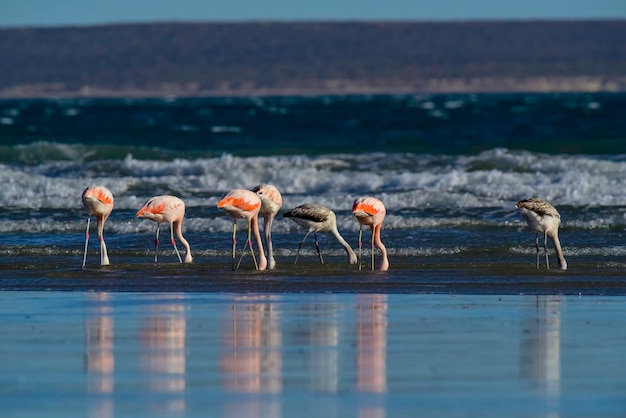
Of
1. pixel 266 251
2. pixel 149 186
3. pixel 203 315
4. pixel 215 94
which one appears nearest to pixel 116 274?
pixel 266 251

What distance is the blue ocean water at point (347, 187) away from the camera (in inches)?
651

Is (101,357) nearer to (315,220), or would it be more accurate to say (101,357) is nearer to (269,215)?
(315,220)

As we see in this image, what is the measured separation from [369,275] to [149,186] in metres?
10.5

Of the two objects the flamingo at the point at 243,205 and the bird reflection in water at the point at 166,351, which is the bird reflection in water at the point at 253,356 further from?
the flamingo at the point at 243,205

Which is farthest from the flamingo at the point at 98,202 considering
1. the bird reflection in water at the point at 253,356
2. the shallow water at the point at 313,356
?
the bird reflection in water at the point at 253,356

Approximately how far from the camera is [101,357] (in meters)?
9.43

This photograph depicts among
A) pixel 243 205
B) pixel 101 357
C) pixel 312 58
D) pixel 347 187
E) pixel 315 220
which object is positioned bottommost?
pixel 101 357

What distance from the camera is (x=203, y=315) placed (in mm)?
11383

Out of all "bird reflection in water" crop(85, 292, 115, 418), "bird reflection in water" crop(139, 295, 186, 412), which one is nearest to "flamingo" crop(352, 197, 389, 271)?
"bird reflection in water" crop(139, 295, 186, 412)

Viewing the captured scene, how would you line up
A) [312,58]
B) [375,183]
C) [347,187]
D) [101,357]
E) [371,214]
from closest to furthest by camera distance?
1. [101,357]
2. [371,214]
3. [375,183]
4. [347,187]
5. [312,58]

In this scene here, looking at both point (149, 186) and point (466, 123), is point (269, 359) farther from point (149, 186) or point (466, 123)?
point (466, 123)

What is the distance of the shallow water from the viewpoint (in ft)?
26.5

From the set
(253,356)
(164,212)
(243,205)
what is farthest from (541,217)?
(253,356)

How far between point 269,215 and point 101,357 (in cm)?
693
